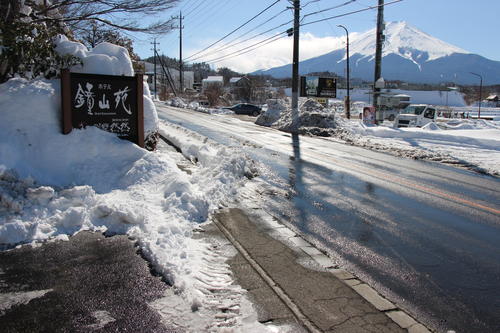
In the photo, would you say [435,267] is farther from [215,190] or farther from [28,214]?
[28,214]

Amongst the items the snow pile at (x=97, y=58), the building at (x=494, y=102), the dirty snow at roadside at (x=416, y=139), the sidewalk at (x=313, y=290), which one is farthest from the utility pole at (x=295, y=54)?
the building at (x=494, y=102)

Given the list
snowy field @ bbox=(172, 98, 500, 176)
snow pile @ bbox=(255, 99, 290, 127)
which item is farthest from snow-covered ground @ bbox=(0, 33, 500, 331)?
snow pile @ bbox=(255, 99, 290, 127)

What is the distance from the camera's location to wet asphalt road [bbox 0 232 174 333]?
10.9 ft

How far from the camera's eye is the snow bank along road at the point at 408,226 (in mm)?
4109

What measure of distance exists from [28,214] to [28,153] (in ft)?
6.64

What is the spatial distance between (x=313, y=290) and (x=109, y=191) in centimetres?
403

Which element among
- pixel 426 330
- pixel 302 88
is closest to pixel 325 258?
pixel 426 330

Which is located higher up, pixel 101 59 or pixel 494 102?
pixel 494 102

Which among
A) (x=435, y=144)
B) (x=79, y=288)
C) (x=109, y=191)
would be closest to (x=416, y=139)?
(x=435, y=144)

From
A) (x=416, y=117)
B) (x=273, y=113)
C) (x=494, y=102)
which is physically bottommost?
(x=416, y=117)

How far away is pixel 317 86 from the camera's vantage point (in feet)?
111

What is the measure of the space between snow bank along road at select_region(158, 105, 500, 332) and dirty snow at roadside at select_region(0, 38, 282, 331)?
1.50 metres

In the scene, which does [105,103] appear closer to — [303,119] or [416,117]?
[303,119]

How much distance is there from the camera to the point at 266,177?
973 centimetres
